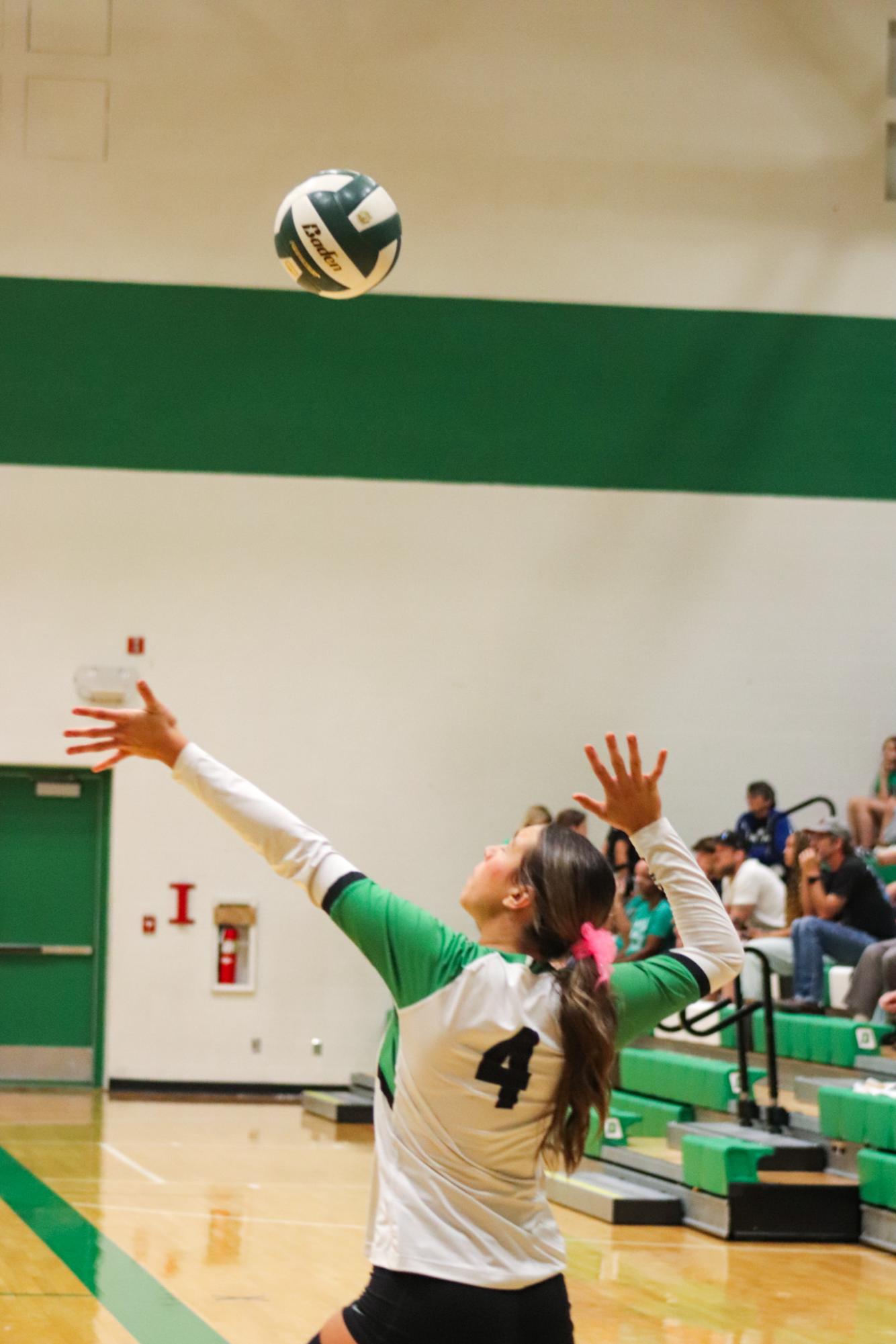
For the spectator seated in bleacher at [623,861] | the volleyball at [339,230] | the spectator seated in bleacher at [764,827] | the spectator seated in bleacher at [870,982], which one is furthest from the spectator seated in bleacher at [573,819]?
the volleyball at [339,230]

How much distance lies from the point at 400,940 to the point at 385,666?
11.3 meters

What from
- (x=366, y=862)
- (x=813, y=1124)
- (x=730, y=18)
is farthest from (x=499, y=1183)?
(x=730, y=18)

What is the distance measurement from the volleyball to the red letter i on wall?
699 centimetres

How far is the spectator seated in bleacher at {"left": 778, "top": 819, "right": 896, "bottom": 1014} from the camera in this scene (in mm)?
10133

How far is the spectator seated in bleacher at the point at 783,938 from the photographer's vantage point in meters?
10.2

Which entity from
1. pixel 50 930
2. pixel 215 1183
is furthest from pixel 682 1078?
pixel 50 930

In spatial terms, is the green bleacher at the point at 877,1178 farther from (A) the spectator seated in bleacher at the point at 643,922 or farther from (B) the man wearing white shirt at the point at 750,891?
(B) the man wearing white shirt at the point at 750,891

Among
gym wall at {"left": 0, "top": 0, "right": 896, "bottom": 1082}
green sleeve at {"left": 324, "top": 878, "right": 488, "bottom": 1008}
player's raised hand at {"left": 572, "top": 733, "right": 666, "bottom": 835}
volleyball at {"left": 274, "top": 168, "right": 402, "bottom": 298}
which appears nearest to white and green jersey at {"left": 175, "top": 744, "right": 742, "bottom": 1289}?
green sleeve at {"left": 324, "top": 878, "right": 488, "bottom": 1008}

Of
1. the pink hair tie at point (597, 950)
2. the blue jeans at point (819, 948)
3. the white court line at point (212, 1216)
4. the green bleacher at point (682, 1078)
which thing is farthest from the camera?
the blue jeans at point (819, 948)

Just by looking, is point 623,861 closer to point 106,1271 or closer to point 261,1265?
point 261,1265

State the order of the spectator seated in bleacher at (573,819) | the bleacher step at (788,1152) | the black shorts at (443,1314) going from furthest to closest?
the spectator seated in bleacher at (573,819)
the bleacher step at (788,1152)
the black shorts at (443,1314)

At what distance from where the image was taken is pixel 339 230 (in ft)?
23.6

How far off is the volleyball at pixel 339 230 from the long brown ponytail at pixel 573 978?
17.1 ft

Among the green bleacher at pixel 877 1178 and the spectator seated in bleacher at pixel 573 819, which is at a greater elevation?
the spectator seated in bleacher at pixel 573 819
